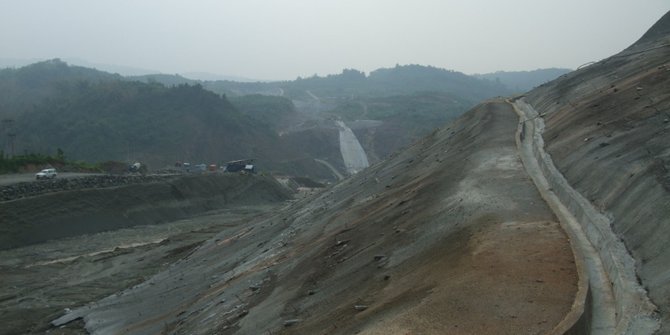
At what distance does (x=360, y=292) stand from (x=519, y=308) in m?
4.28

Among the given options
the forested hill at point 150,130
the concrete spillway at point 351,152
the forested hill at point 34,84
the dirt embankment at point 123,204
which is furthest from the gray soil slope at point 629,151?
the forested hill at point 34,84

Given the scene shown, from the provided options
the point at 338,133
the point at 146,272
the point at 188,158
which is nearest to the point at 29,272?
the point at 146,272

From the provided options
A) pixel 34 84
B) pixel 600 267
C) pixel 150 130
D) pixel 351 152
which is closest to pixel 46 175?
pixel 600 267

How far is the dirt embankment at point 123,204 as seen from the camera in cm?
4053

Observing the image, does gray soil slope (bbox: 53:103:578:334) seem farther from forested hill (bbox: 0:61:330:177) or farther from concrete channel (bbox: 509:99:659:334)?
forested hill (bbox: 0:61:330:177)

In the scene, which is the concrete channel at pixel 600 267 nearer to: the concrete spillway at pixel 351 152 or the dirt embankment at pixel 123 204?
the dirt embankment at pixel 123 204

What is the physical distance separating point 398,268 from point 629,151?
6.78 metres

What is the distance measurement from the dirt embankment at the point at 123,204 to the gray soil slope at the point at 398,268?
49.2 feet

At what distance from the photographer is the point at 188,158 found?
90625mm

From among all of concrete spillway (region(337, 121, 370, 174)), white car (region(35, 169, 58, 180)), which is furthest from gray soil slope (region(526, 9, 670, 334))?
concrete spillway (region(337, 121, 370, 174))

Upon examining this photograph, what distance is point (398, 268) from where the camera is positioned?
1389cm

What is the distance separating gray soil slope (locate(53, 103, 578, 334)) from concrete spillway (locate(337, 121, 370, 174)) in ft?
202

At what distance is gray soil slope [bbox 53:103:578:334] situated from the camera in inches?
406

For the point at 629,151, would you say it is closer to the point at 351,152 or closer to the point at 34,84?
the point at 351,152
